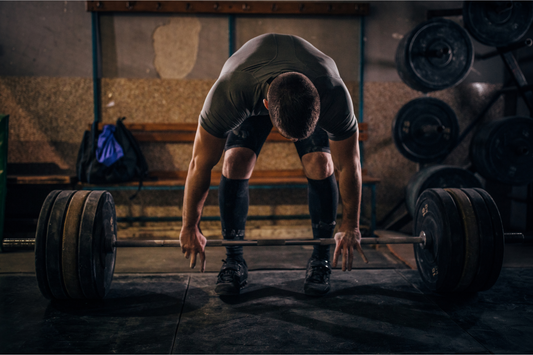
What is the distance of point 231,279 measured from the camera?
157 centimetres

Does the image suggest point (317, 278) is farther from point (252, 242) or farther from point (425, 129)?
point (425, 129)

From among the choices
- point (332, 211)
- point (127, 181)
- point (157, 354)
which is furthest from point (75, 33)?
point (157, 354)

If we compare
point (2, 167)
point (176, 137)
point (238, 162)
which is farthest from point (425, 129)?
point (2, 167)

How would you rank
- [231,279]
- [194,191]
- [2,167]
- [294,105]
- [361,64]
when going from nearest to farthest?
[294,105], [194,191], [231,279], [2,167], [361,64]

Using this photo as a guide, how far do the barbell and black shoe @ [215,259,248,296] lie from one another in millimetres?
208

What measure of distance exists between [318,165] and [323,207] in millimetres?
188

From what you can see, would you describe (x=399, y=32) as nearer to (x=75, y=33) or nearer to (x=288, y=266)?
(x=288, y=266)

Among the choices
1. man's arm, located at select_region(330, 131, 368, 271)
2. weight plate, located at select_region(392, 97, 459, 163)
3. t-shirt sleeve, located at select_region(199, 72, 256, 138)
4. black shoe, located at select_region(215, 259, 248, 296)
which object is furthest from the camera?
weight plate, located at select_region(392, 97, 459, 163)

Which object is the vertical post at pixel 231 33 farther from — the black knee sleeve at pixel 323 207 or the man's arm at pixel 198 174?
the man's arm at pixel 198 174

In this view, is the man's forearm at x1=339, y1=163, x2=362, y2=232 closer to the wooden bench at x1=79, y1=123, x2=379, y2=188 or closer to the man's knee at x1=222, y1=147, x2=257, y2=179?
the man's knee at x1=222, y1=147, x2=257, y2=179

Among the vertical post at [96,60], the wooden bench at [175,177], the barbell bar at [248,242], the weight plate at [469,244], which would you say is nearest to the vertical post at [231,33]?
the wooden bench at [175,177]

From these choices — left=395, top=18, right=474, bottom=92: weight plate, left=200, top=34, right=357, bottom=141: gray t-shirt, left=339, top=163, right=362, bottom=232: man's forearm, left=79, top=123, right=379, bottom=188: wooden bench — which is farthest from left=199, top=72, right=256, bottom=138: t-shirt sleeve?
left=395, top=18, right=474, bottom=92: weight plate

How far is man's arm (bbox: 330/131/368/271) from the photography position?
1.33m

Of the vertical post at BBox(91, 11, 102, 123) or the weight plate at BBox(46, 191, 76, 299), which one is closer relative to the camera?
the weight plate at BBox(46, 191, 76, 299)
